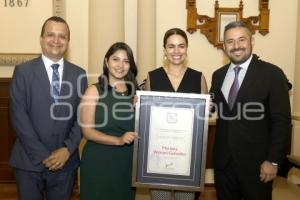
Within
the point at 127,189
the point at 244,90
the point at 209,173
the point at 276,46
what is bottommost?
the point at 209,173

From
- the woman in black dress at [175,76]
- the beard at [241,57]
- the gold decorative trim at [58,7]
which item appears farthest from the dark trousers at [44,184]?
the gold decorative trim at [58,7]

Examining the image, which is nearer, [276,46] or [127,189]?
[127,189]

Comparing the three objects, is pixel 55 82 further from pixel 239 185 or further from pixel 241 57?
pixel 239 185

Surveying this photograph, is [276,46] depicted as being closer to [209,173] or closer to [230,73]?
[209,173]

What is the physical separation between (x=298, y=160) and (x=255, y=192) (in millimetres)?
840

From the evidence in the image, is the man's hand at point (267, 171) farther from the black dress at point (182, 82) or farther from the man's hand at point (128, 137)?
the man's hand at point (128, 137)

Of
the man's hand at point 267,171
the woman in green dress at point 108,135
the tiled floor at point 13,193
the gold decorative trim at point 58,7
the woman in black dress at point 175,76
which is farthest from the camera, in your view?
the gold decorative trim at point 58,7

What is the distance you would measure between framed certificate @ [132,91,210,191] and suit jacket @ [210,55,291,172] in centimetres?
21

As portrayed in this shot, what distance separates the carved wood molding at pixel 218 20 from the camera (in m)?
4.48

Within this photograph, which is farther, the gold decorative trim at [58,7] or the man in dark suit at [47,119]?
the gold decorative trim at [58,7]

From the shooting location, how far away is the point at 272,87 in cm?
231

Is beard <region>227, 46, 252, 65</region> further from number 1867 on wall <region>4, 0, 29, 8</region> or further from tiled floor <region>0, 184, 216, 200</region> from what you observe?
number 1867 on wall <region>4, 0, 29, 8</region>

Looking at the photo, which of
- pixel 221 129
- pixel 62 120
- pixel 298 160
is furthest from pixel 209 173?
pixel 62 120

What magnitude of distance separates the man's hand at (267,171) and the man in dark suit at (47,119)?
4.00 ft
